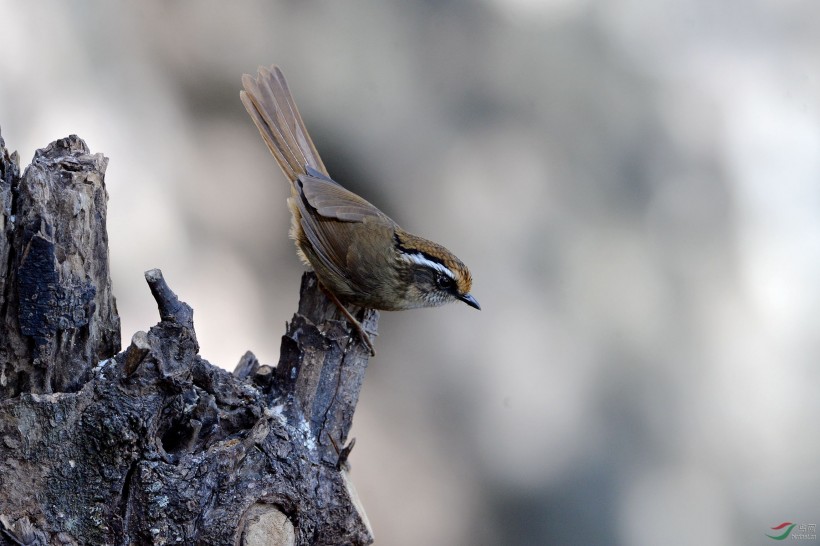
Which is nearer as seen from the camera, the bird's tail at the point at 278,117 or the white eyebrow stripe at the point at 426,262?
the white eyebrow stripe at the point at 426,262

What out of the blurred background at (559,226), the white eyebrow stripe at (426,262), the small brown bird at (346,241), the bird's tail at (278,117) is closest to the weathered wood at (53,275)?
the small brown bird at (346,241)

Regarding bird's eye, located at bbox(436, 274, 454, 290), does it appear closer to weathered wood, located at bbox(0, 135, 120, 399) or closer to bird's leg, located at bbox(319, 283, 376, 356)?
bird's leg, located at bbox(319, 283, 376, 356)

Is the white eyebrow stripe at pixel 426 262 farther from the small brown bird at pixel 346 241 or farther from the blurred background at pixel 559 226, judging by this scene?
the blurred background at pixel 559 226

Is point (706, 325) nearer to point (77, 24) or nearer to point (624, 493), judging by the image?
point (624, 493)

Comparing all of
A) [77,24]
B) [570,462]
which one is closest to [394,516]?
[570,462]

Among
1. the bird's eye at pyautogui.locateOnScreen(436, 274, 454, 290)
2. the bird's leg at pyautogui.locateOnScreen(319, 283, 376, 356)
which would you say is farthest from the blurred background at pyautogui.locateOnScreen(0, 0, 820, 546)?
the bird's leg at pyautogui.locateOnScreen(319, 283, 376, 356)

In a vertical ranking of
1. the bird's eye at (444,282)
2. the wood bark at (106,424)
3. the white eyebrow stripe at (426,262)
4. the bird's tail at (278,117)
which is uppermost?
the bird's tail at (278,117)
